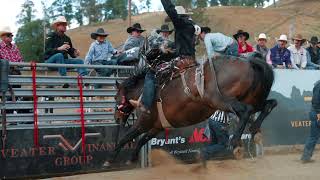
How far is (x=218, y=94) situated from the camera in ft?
23.8

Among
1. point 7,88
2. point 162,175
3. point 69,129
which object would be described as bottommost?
point 162,175

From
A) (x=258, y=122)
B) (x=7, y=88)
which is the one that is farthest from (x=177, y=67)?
(x=7, y=88)

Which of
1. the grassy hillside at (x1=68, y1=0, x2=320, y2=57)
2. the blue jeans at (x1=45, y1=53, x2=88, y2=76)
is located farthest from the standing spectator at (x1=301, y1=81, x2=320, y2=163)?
the grassy hillside at (x1=68, y1=0, x2=320, y2=57)

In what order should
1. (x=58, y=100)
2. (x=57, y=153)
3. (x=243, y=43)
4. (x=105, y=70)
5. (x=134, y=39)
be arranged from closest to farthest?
(x=57, y=153) → (x=58, y=100) → (x=105, y=70) → (x=134, y=39) → (x=243, y=43)

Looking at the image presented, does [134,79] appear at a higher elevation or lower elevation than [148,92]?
higher

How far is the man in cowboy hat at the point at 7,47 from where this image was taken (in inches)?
333

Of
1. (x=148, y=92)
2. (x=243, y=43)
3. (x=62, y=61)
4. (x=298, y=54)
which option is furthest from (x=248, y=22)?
(x=148, y=92)

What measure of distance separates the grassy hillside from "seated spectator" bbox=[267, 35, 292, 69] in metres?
55.4

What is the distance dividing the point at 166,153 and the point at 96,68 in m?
2.14

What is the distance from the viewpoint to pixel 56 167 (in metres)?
8.49

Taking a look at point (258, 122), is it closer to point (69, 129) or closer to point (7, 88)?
point (69, 129)

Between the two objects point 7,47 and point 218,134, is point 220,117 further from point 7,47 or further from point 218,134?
point 7,47

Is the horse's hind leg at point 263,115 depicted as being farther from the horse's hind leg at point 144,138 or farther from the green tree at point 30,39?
the green tree at point 30,39

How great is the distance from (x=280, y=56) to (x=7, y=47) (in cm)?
643
